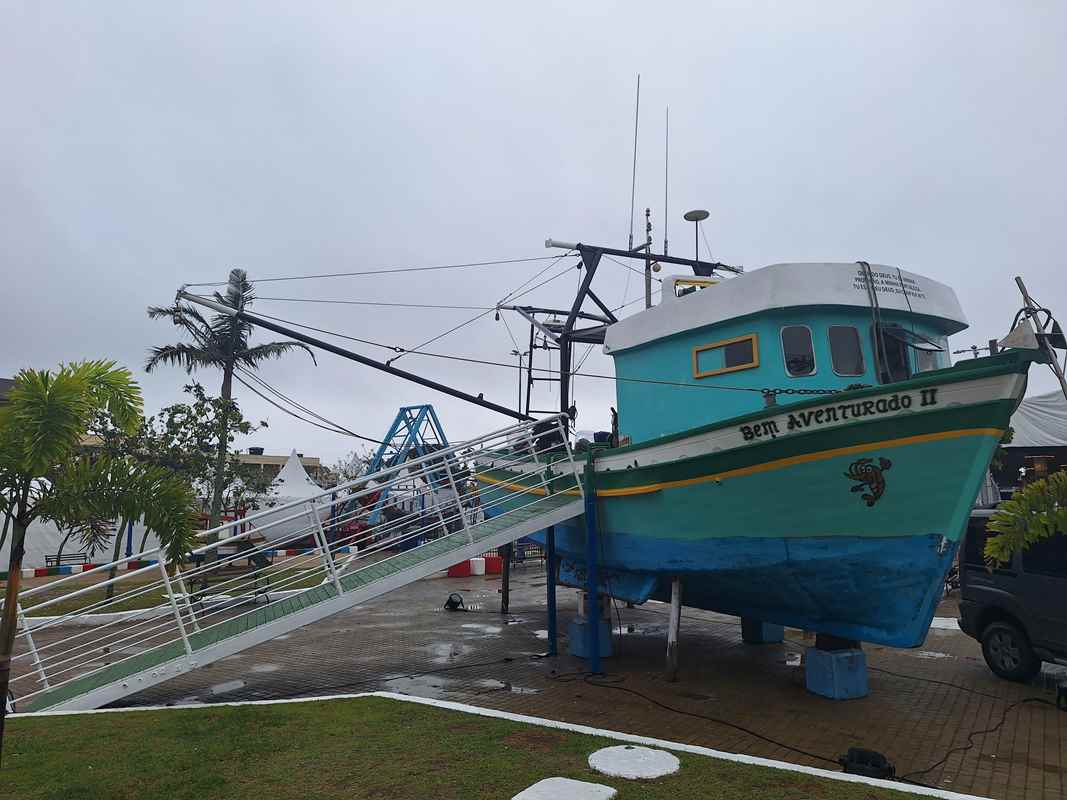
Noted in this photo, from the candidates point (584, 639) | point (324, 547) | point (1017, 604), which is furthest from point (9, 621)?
point (1017, 604)

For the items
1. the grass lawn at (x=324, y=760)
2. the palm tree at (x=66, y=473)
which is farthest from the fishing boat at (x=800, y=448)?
the palm tree at (x=66, y=473)

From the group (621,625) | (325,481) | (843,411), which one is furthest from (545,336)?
(325,481)

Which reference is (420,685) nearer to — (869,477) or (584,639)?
(584,639)

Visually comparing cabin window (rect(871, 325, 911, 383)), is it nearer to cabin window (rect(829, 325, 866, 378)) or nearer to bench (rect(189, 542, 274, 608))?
cabin window (rect(829, 325, 866, 378))

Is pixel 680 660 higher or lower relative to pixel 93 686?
lower

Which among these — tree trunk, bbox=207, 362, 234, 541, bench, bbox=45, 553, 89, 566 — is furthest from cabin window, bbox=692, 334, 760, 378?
bench, bbox=45, 553, 89, 566

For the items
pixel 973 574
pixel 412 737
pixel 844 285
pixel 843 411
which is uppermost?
pixel 844 285

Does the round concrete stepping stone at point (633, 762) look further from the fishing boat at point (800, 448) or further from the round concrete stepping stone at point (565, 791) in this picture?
the fishing boat at point (800, 448)

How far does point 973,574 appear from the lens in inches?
379

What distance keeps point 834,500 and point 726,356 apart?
2.66 m

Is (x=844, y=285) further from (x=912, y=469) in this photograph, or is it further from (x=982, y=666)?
(x=982, y=666)

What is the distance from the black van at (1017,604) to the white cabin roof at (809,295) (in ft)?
10.5

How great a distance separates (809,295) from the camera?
889cm

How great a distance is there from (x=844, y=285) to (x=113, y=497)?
8.64 m
